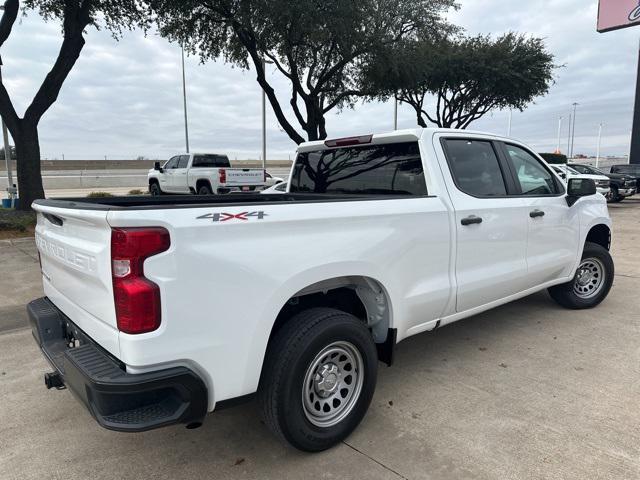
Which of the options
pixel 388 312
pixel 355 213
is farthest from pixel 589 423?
pixel 355 213

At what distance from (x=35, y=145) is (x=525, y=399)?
12.3 metres

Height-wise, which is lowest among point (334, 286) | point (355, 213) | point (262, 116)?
point (334, 286)

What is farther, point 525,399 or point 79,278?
point 525,399

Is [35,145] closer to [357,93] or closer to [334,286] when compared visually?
[334,286]

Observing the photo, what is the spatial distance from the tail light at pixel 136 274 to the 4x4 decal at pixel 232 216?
0.69 ft

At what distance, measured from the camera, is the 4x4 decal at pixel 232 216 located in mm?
2156

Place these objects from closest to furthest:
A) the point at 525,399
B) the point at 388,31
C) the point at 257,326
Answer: the point at 257,326 → the point at 525,399 → the point at 388,31

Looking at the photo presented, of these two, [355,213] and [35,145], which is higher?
[35,145]

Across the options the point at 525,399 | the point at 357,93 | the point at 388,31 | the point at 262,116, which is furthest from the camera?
the point at 262,116

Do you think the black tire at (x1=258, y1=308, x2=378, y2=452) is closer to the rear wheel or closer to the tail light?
the tail light

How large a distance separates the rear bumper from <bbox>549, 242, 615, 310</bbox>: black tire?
4.45 meters

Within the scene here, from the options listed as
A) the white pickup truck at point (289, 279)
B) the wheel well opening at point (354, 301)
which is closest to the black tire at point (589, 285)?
the white pickup truck at point (289, 279)

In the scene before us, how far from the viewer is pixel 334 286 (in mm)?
2822

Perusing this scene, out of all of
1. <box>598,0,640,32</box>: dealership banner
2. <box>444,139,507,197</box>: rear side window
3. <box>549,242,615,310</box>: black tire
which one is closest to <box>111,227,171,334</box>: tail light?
<box>444,139,507,197</box>: rear side window
